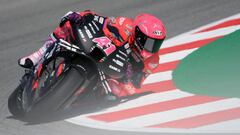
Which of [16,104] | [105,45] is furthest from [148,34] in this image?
[16,104]

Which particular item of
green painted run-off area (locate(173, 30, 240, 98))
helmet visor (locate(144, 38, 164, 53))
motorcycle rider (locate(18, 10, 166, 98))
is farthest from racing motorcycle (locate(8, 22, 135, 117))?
green painted run-off area (locate(173, 30, 240, 98))

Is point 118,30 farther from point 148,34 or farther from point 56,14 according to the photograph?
point 56,14

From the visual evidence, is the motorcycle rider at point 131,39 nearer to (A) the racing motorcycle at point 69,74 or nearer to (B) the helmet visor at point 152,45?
(B) the helmet visor at point 152,45

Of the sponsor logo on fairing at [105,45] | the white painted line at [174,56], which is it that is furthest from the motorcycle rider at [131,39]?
the white painted line at [174,56]

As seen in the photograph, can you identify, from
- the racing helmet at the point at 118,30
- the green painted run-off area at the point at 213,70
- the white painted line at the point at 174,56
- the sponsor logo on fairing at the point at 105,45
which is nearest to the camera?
the sponsor logo on fairing at the point at 105,45

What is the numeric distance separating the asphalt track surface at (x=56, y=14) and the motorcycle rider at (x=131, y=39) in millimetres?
2240

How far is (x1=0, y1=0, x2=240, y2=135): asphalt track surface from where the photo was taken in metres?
13.0

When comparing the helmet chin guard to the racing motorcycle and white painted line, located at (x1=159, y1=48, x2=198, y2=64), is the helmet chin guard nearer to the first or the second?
the racing motorcycle

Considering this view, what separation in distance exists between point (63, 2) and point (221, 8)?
4107mm

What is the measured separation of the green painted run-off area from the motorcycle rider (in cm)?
132

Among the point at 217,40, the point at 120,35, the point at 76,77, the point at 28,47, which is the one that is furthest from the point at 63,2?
the point at 76,77

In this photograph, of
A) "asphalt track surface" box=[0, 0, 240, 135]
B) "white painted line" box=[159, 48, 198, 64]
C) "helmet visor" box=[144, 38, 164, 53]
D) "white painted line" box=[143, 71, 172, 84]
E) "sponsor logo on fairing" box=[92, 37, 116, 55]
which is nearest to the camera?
"sponsor logo on fairing" box=[92, 37, 116, 55]

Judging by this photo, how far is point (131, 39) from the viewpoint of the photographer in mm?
9047

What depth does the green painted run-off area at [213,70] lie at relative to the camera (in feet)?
33.4
